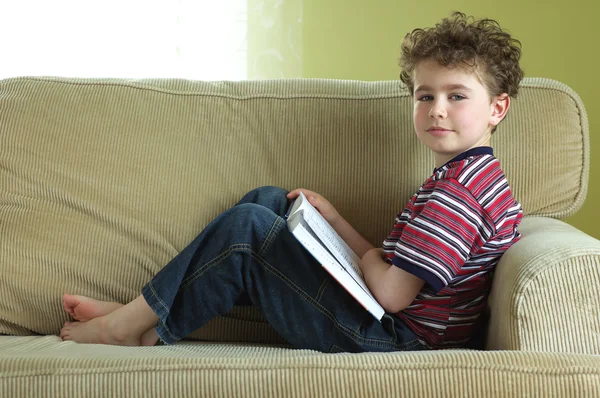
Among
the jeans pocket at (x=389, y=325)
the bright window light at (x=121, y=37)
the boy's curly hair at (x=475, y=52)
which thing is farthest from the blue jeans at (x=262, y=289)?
the bright window light at (x=121, y=37)

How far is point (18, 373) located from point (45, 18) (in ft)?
5.76

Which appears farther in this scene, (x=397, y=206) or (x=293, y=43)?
(x=293, y=43)

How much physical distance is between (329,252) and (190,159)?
50 cm

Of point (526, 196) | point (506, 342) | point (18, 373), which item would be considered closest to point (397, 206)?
point (526, 196)

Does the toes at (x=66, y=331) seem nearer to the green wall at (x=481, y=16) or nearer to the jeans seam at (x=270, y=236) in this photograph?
the jeans seam at (x=270, y=236)

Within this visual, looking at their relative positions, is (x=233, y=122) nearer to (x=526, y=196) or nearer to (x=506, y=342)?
(x=526, y=196)

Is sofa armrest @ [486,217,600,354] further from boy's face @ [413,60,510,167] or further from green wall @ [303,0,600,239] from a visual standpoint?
green wall @ [303,0,600,239]

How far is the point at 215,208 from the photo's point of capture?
1521 mm

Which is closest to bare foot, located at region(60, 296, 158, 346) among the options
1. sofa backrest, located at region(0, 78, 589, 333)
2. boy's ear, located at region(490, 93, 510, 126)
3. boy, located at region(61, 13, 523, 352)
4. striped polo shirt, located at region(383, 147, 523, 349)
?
boy, located at region(61, 13, 523, 352)

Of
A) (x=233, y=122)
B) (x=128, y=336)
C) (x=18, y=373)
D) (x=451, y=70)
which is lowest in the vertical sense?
(x=128, y=336)

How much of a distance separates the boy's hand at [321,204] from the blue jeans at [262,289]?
0.55 ft

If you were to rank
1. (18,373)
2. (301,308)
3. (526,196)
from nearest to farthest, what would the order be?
(18,373) < (301,308) < (526,196)

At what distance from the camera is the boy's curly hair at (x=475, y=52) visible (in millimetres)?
1316

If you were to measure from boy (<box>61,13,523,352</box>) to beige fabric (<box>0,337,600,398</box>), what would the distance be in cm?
24
